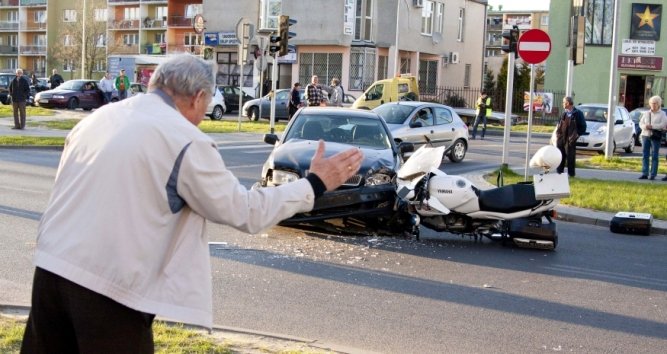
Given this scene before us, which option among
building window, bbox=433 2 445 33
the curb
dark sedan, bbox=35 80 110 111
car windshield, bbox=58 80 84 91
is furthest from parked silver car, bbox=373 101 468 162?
building window, bbox=433 2 445 33

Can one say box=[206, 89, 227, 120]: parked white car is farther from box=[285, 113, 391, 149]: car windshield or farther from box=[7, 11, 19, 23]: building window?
box=[7, 11, 19, 23]: building window

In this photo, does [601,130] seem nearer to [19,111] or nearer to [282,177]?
[19,111]

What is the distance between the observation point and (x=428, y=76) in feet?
186

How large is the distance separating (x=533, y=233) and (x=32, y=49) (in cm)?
9341

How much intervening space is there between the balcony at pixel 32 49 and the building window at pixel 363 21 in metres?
55.0

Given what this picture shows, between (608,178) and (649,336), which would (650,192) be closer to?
(608,178)

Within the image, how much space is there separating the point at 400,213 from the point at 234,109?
35492mm

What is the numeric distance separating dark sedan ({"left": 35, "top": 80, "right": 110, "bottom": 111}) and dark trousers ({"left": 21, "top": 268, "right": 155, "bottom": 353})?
39921 mm

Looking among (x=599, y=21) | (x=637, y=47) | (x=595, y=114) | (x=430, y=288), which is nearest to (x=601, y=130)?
(x=595, y=114)

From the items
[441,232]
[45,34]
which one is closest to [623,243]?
[441,232]

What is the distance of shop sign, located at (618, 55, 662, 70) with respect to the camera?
4941cm

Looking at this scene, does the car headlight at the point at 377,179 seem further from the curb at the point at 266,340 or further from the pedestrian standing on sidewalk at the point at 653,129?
the pedestrian standing on sidewalk at the point at 653,129

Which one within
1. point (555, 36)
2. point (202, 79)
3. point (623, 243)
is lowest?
point (623, 243)

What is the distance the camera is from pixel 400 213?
11.0 m
